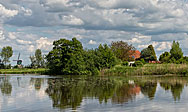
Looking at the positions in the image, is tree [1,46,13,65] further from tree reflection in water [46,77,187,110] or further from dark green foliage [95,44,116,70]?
tree reflection in water [46,77,187,110]

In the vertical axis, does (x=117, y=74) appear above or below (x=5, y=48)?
below

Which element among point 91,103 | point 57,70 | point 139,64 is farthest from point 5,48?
point 91,103

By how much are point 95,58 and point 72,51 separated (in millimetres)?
6892

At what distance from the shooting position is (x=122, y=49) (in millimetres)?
122562

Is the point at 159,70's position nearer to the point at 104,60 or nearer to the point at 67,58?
the point at 104,60

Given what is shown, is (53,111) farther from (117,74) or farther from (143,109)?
(117,74)

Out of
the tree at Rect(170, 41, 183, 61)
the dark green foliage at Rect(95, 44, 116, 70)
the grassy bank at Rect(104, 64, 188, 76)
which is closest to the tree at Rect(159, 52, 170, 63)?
the tree at Rect(170, 41, 183, 61)

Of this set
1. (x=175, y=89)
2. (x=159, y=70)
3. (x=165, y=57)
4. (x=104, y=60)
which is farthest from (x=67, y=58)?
(x=175, y=89)

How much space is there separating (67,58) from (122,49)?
140ft

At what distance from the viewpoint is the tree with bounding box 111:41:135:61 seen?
395 feet

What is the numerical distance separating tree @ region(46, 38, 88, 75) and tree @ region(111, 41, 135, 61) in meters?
35.1

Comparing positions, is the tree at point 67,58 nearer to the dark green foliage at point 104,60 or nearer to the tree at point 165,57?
the dark green foliage at point 104,60

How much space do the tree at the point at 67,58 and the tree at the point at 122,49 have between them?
35145 mm

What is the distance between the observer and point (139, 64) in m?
79.2
